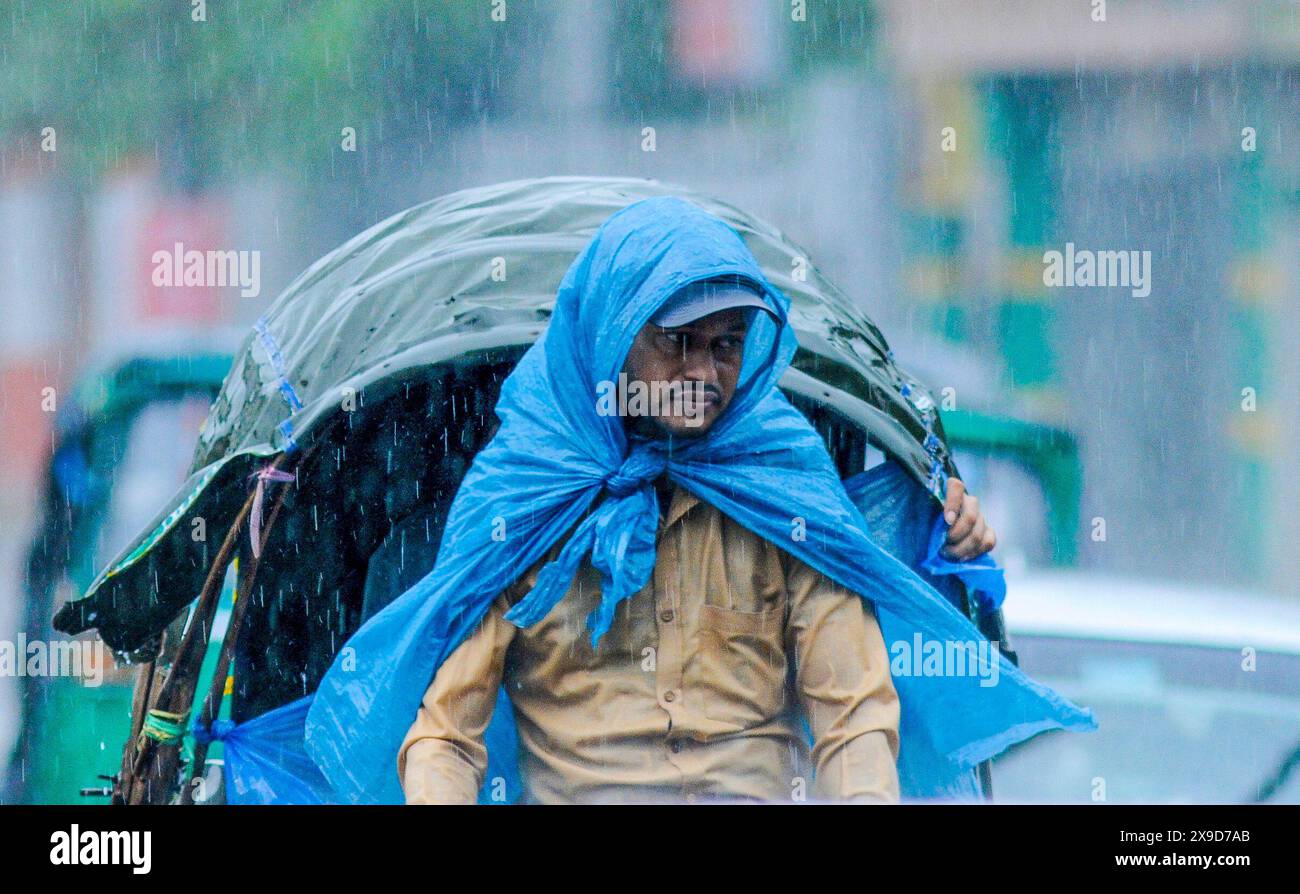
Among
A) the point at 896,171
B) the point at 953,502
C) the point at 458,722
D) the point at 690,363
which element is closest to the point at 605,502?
the point at 690,363

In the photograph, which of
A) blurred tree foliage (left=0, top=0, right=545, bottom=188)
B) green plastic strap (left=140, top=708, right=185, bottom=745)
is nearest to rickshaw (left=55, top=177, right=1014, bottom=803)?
green plastic strap (left=140, top=708, right=185, bottom=745)

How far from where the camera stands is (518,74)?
30.4ft

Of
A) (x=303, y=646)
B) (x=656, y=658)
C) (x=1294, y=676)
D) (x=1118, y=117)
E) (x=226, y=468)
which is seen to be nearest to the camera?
(x=656, y=658)

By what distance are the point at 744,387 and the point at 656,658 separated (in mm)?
519

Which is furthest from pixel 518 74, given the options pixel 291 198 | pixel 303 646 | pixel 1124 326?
pixel 303 646

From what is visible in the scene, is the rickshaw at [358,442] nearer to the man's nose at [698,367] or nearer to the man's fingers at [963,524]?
the man's fingers at [963,524]

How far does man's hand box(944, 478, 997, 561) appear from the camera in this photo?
335 centimetres

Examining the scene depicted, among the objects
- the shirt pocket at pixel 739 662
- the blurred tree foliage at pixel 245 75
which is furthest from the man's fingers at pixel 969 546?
the blurred tree foliage at pixel 245 75

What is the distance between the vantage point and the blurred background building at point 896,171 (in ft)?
26.1

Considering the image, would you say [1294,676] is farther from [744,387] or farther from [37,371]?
[37,371]

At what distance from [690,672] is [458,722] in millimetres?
433

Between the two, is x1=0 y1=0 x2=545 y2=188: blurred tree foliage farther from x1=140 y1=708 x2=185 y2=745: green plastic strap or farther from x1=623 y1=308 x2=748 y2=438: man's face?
x1=623 y1=308 x2=748 y2=438: man's face

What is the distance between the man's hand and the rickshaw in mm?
42

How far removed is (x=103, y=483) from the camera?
16.3ft
